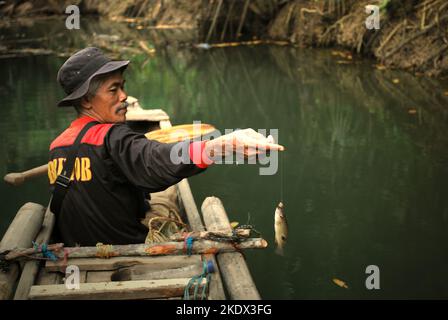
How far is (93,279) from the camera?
288cm

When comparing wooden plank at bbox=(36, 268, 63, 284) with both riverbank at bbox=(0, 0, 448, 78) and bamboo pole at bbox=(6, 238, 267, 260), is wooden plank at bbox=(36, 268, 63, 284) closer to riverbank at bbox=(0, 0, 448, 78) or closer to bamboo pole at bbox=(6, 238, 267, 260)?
bamboo pole at bbox=(6, 238, 267, 260)

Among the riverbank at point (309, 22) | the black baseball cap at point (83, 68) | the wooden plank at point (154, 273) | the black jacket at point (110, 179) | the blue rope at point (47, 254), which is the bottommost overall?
the wooden plank at point (154, 273)

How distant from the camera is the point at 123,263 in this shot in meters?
2.92

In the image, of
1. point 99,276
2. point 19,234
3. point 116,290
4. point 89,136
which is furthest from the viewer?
point 19,234

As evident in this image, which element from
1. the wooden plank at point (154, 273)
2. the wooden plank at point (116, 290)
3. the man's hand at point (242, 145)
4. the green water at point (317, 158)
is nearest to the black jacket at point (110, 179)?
the man's hand at point (242, 145)

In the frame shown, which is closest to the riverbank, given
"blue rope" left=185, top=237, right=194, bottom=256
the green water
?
the green water

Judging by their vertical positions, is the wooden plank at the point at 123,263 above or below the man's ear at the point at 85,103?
below

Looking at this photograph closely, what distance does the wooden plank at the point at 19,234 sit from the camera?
279cm

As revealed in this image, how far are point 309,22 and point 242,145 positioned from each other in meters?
12.0

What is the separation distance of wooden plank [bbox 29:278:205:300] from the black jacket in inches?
15.3

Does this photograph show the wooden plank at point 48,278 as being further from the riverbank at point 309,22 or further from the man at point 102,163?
the riverbank at point 309,22

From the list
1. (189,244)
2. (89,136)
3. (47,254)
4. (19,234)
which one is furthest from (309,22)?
(47,254)

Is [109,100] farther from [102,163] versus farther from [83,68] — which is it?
[102,163]

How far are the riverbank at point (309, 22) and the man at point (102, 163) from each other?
811 cm
